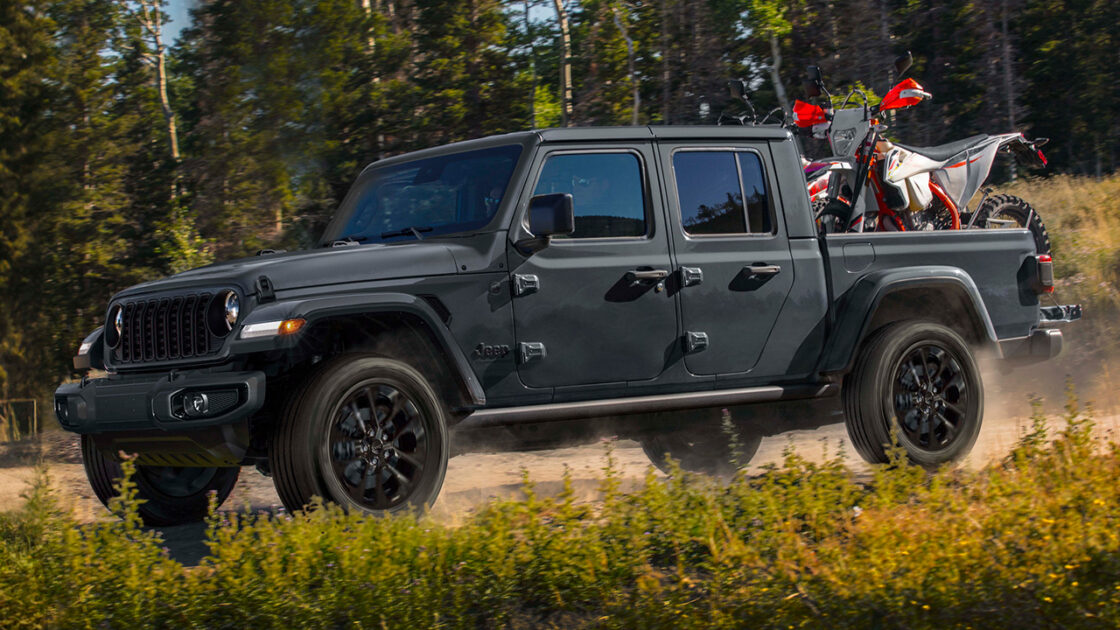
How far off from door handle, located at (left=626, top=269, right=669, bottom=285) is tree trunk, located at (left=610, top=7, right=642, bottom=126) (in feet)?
60.3

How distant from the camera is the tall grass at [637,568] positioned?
A: 409 cm

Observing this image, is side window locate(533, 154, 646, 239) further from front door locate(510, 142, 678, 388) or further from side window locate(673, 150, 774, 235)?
side window locate(673, 150, 774, 235)

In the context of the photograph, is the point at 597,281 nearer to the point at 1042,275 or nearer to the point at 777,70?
the point at 1042,275

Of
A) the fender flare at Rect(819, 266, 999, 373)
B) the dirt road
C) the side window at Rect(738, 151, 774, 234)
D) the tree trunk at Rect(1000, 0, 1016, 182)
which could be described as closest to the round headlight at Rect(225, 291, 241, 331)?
the dirt road

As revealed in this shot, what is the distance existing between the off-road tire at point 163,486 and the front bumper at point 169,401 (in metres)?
0.62

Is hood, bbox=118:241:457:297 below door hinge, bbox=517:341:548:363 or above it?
above

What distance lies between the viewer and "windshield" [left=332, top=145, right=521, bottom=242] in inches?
238

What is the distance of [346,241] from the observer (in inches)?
250

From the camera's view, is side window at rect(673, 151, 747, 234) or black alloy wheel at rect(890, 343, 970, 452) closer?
side window at rect(673, 151, 747, 234)

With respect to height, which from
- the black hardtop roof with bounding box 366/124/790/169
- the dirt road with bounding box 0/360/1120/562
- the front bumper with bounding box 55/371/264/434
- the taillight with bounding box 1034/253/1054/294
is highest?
the black hardtop roof with bounding box 366/124/790/169

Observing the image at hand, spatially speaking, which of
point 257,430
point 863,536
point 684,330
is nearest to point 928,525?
point 863,536

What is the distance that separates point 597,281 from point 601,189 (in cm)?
53

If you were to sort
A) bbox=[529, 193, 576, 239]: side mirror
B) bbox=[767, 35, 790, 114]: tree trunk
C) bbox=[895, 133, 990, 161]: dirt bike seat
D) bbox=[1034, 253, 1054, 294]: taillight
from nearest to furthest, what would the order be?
bbox=[529, 193, 576, 239]: side mirror → bbox=[1034, 253, 1054, 294]: taillight → bbox=[895, 133, 990, 161]: dirt bike seat → bbox=[767, 35, 790, 114]: tree trunk

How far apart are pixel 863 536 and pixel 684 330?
72.9 inches
